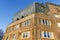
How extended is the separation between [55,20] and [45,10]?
419 cm

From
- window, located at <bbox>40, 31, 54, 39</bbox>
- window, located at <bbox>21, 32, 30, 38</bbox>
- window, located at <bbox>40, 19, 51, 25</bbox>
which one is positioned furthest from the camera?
window, located at <bbox>40, 19, 51, 25</bbox>

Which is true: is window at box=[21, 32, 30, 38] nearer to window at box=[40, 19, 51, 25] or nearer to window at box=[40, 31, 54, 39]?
window at box=[40, 31, 54, 39]

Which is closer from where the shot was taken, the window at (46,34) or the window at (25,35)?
the window at (46,34)

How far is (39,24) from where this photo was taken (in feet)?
85.3

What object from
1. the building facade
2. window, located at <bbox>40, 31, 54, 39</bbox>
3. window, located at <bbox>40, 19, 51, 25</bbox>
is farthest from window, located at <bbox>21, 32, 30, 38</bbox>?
window, located at <bbox>40, 19, 51, 25</bbox>

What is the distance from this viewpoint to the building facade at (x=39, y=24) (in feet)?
82.7

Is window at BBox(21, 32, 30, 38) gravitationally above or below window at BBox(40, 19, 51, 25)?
below

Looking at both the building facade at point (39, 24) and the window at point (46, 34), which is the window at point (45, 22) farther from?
the window at point (46, 34)

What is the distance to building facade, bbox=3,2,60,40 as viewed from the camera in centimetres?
2522

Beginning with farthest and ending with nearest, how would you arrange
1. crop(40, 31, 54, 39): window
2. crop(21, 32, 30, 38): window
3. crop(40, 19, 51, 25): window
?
crop(40, 19, 51, 25): window, crop(21, 32, 30, 38): window, crop(40, 31, 54, 39): window

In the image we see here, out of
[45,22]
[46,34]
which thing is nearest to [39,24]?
[45,22]

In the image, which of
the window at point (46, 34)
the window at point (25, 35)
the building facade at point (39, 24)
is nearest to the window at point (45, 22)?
the building facade at point (39, 24)

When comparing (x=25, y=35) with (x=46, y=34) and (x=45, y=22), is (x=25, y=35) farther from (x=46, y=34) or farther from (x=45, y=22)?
(x=45, y=22)

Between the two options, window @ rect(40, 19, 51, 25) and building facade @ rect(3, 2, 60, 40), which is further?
window @ rect(40, 19, 51, 25)
